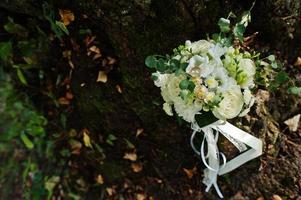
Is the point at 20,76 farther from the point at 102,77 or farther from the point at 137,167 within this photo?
the point at 137,167

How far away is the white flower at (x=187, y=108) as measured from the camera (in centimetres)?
141

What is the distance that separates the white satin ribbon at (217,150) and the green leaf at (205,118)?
0.04m

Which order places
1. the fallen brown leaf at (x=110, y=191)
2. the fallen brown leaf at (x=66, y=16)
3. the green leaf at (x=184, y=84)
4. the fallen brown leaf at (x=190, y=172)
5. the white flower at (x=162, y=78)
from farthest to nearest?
1. the fallen brown leaf at (x=110, y=191)
2. the fallen brown leaf at (x=190, y=172)
3. the fallen brown leaf at (x=66, y=16)
4. the white flower at (x=162, y=78)
5. the green leaf at (x=184, y=84)

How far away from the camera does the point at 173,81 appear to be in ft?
4.56

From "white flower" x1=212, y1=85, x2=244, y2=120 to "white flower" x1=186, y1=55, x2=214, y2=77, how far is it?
89mm

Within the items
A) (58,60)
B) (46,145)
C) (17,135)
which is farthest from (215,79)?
(17,135)

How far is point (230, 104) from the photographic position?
4.61 feet

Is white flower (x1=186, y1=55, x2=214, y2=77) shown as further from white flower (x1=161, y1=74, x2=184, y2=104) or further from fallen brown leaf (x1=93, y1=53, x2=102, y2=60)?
fallen brown leaf (x1=93, y1=53, x2=102, y2=60)

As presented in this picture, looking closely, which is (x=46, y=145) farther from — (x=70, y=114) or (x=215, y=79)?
(x=215, y=79)

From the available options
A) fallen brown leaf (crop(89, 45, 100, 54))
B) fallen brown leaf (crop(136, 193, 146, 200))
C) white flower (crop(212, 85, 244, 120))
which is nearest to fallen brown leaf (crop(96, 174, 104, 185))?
fallen brown leaf (crop(136, 193, 146, 200))

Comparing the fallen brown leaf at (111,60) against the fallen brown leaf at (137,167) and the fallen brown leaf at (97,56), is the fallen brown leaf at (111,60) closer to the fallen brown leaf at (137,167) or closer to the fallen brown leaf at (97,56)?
the fallen brown leaf at (97,56)

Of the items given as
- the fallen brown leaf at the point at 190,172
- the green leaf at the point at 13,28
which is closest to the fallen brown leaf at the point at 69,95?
the green leaf at the point at 13,28

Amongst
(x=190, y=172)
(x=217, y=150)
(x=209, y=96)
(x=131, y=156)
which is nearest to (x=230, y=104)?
(x=209, y=96)

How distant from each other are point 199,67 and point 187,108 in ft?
0.48
